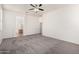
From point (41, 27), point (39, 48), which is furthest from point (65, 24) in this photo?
point (41, 27)

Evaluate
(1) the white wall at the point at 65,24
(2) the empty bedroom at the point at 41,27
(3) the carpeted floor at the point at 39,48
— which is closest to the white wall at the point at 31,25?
(2) the empty bedroom at the point at 41,27

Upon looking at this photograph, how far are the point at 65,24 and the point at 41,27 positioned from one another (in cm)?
248

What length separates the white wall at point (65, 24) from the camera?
3.55 m

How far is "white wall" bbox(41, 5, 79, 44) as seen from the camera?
355 cm

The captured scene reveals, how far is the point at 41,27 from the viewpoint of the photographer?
6.12 m

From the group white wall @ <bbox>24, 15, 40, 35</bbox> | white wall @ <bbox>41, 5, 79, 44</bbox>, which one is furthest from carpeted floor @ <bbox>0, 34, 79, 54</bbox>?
A: white wall @ <bbox>24, 15, 40, 35</bbox>

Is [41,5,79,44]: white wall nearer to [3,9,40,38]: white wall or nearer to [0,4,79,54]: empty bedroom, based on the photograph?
[0,4,79,54]: empty bedroom

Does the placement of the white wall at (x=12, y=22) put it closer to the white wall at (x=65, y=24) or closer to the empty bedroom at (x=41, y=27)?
the empty bedroom at (x=41, y=27)
